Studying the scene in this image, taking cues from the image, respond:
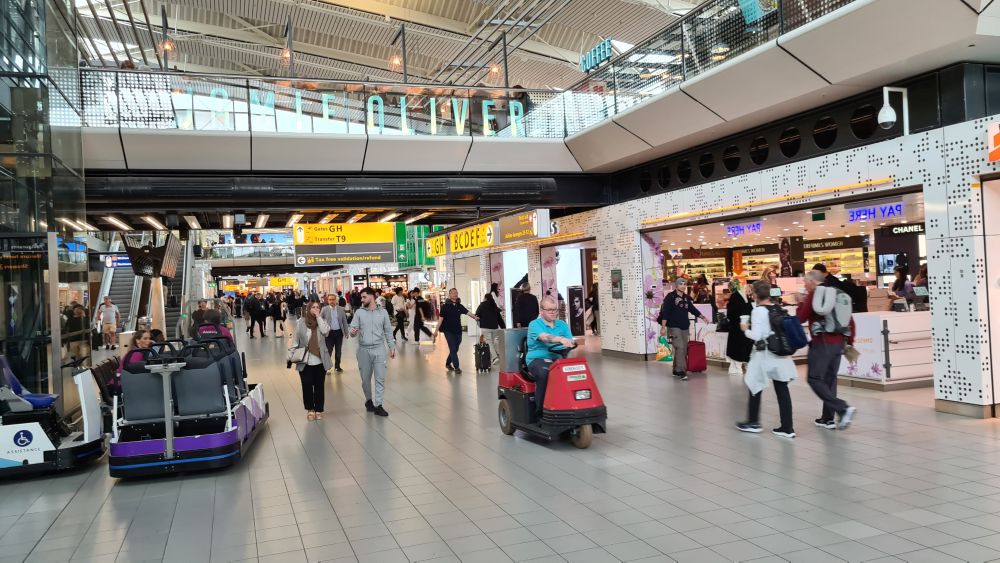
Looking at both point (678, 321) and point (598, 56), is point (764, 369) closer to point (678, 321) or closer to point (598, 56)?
point (678, 321)

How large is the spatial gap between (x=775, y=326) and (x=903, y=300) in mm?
5705

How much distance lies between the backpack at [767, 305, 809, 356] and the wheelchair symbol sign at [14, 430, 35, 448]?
721 centimetres

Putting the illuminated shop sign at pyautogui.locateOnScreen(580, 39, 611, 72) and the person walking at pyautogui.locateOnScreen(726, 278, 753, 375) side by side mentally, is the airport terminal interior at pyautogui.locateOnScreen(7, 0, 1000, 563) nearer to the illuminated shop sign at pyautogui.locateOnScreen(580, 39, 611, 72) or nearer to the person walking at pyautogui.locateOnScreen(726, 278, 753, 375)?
the person walking at pyautogui.locateOnScreen(726, 278, 753, 375)

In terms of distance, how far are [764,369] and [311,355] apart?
541 centimetres

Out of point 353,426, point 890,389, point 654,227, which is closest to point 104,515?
point 353,426

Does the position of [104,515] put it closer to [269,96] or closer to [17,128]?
[17,128]

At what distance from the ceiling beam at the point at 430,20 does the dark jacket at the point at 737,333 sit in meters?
12.1

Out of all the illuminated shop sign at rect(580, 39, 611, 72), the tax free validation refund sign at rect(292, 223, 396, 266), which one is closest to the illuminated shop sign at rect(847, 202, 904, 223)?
the illuminated shop sign at rect(580, 39, 611, 72)

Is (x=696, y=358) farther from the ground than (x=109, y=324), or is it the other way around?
(x=109, y=324)

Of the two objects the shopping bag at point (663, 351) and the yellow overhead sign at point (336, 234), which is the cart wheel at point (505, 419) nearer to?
the shopping bag at point (663, 351)

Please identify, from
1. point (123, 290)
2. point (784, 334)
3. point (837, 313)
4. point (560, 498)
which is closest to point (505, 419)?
point (560, 498)

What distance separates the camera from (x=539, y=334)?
703 cm

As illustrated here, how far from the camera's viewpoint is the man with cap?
442 inches

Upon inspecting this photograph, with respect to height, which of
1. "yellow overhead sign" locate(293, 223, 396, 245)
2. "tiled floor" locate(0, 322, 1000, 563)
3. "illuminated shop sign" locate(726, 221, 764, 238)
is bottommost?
"tiled floor" locate(0, 322, 1000, 563)
